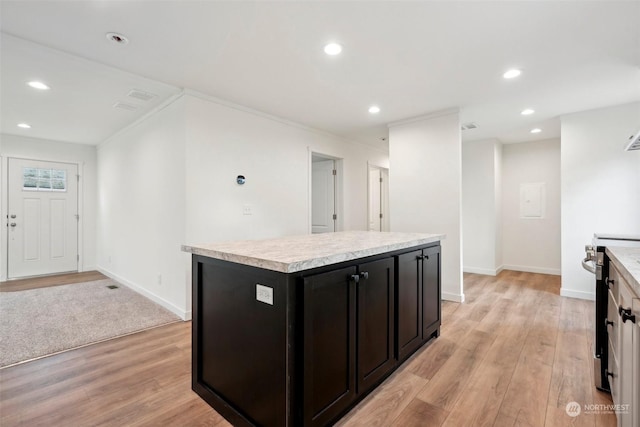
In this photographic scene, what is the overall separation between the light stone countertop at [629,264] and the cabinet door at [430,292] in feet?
3.70

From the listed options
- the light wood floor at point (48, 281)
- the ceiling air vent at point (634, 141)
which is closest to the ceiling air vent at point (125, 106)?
the light wood floor at point (48, 281)

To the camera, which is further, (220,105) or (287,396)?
(220,105)

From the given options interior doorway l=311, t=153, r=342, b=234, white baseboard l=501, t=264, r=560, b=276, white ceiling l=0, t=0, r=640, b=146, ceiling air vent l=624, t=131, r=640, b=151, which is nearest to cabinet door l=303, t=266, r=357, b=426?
white ceiling l=0, t=0, r=640, b=146

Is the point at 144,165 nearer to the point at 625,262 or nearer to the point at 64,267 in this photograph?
the point at 64,267

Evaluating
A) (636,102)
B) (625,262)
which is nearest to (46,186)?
(625,262)

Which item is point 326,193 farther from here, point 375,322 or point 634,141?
point 634,141

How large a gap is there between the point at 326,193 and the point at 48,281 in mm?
4941

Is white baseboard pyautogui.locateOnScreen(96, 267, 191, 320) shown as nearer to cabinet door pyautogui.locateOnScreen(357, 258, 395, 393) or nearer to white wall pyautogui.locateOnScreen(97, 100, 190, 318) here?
white wall pyautogui.locateOnScreen(97, 100, 190, 318)

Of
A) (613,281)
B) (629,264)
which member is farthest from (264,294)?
(613,281)

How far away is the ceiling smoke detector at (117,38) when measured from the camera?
2.24m

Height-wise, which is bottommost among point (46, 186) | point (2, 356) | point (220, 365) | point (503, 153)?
point (2, 356)

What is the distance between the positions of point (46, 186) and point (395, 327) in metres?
6.62

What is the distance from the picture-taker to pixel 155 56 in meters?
2.55

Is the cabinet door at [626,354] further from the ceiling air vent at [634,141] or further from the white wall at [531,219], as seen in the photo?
the white wall at [531,219]
